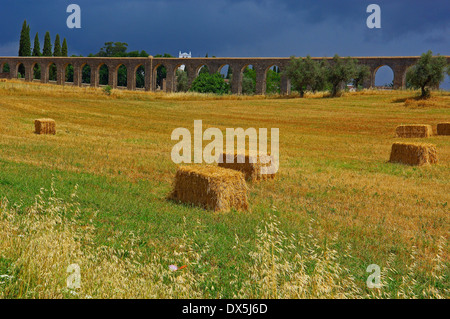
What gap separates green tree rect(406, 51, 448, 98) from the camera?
4388 cm

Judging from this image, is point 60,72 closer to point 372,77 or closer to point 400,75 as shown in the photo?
point 372,77

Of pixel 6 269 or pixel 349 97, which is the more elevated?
pixel 349 97

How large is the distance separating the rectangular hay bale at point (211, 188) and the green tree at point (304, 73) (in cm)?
5060

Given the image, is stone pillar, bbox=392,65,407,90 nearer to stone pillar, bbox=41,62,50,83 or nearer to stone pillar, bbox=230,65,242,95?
stone pillar, bbox=230,65,242,95

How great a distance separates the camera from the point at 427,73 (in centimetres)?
4378

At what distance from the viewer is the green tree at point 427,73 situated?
43875 millimetres

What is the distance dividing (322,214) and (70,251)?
4.75m

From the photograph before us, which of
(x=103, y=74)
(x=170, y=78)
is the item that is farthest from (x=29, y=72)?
(x=170, y=78)

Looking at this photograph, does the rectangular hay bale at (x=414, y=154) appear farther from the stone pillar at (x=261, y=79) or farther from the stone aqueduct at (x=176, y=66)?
the stone pillar at (x=261, y=79)

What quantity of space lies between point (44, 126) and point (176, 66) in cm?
6428

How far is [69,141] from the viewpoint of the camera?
1709 cm

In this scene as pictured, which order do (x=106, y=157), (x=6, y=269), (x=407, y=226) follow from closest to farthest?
(x=6, y=269)
(x=407, y=226)
(x=106, y=157)
